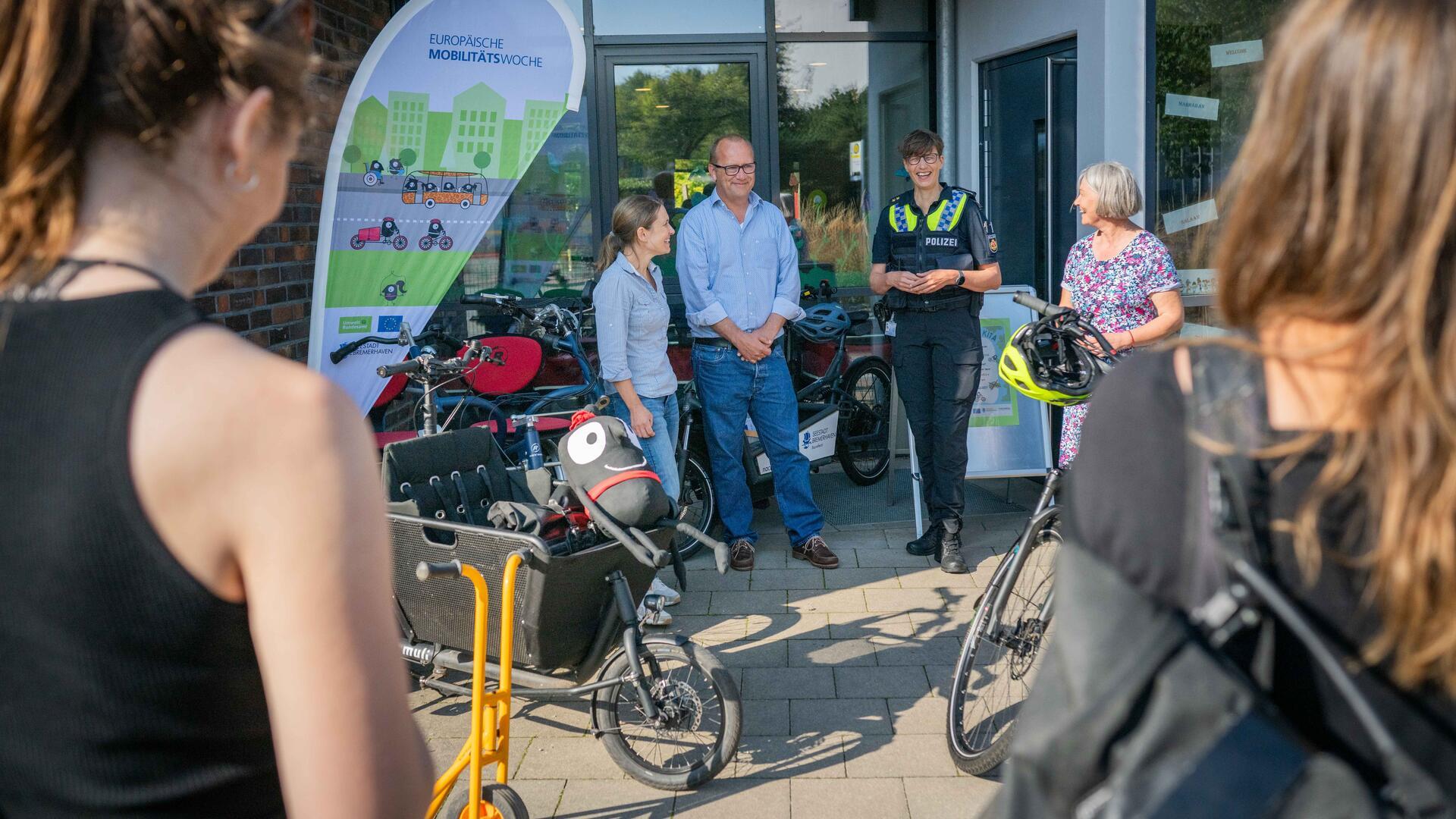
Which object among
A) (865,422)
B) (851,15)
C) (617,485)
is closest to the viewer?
(617,485)

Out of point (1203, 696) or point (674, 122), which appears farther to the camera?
point (674, 122)

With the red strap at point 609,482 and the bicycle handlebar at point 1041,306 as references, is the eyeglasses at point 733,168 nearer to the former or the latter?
the bicycle handlebar at point 1041,306

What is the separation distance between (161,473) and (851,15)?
7.84m

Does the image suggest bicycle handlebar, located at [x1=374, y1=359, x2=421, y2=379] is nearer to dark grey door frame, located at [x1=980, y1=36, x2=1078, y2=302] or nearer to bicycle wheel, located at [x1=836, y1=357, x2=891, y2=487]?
bicycle wheel, located at [x1=836, y1=357, x2=891, y2=487]

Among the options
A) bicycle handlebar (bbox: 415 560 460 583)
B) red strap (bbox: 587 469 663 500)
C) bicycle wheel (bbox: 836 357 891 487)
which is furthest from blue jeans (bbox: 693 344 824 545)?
bicycle handlebar (bbox: 415 560 460 583)

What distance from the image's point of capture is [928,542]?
20.3 feet

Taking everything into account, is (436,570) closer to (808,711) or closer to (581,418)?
(581,418)

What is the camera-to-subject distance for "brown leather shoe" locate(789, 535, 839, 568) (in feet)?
19.8

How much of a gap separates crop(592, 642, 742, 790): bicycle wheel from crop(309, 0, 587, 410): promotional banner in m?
2.40

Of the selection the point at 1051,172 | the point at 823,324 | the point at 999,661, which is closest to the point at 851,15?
the point at 1051,172

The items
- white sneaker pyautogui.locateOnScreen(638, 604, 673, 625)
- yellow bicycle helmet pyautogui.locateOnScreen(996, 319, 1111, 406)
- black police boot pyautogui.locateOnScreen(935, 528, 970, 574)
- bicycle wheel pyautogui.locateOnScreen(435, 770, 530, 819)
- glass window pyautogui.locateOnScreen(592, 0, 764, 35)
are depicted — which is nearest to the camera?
bicycle wheel pyautogui.locateOnScreen(435, 770, 530, 819)

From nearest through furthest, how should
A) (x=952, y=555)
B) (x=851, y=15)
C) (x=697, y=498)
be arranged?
1. (x=952, y=555)
2. (x=697, y=498)
3. (x=851, y=15)

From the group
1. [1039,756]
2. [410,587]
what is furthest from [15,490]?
[410,587]

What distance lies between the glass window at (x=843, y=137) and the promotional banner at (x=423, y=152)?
2724 mm
